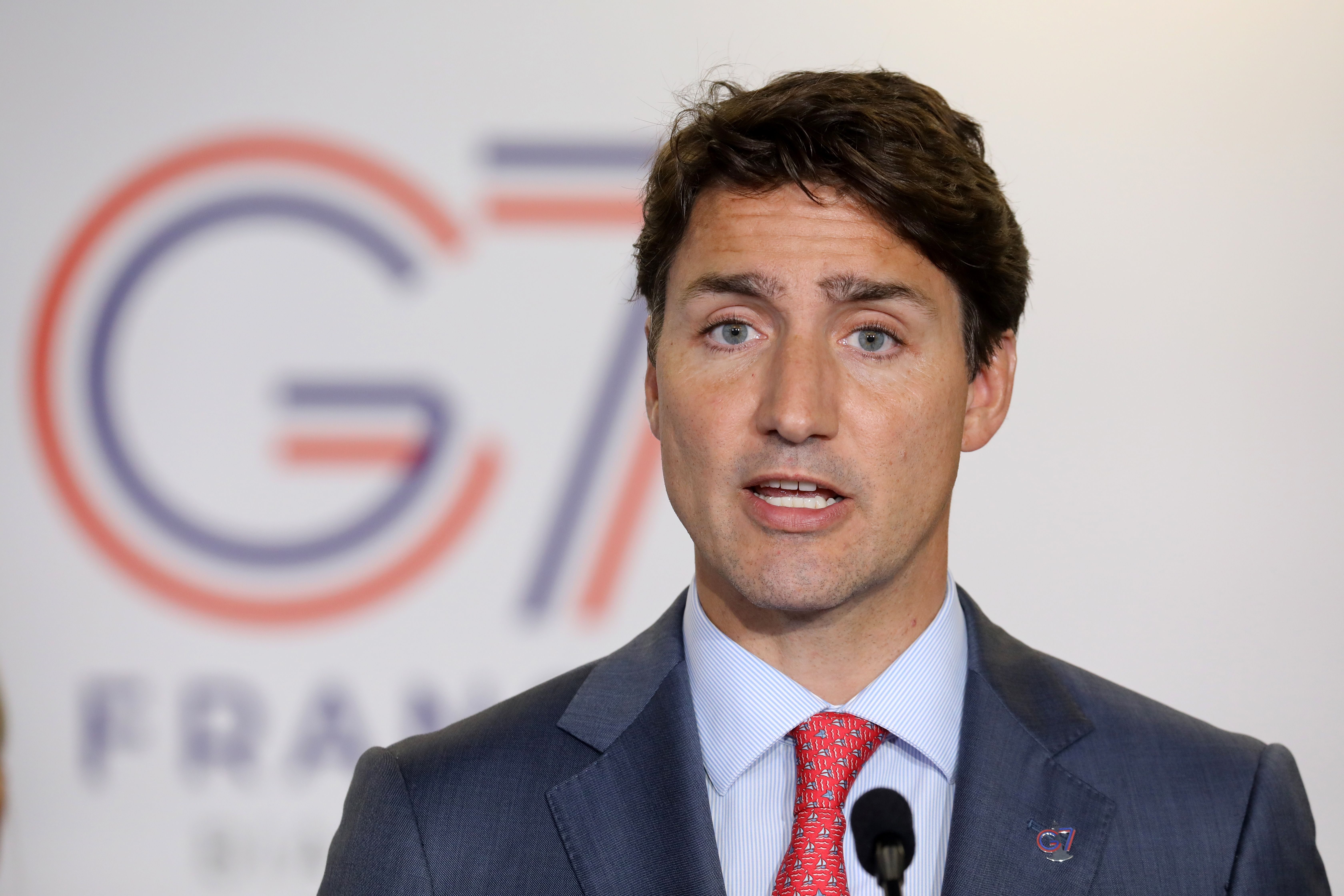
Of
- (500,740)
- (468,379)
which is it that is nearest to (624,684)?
(500,740)

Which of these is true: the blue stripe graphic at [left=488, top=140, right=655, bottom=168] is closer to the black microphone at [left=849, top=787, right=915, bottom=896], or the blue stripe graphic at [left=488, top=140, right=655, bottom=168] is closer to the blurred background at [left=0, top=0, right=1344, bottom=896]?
the blurred background at [left=0, top=0, right=1344, bottom=896]

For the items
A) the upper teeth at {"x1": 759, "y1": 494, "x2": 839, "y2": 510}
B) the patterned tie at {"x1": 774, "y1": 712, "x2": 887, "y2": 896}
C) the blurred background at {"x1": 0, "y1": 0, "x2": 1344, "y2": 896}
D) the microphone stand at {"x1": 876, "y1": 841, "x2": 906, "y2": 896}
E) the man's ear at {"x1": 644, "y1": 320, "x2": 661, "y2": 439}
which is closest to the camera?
the microphone stand at {"x1": 876, "y1": 841, "x2": 906, "y2": 896}

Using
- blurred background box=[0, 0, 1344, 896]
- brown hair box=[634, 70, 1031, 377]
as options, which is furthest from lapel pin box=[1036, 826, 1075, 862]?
blurred background box=[0, 0, 1344, 896]

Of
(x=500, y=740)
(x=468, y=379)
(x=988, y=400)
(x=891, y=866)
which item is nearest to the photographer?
(x=891, y=866)

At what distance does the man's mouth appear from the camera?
1.75 metres

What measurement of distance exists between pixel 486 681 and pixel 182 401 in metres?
1.03

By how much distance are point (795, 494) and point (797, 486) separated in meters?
0.01

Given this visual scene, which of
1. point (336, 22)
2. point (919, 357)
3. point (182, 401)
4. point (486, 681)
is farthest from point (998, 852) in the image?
point (336, 22)

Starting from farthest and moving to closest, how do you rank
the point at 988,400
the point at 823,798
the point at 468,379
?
the point at 468,379 < the point at 988,400 < the point at 823,798

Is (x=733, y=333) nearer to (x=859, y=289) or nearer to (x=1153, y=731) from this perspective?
(x=859, y=289)

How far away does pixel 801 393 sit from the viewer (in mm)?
1716

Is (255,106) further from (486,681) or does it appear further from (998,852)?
(998,852)

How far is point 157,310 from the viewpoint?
11.2ft

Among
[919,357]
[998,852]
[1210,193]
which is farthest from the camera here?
[1210,193]
